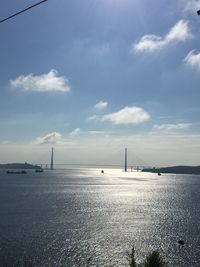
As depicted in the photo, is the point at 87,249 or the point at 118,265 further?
the point at 87,249

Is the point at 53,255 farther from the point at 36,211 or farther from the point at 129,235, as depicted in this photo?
the point at 36,211

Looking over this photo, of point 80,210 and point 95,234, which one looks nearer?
point 95,234

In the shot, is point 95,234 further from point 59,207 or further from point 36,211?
point 59,207

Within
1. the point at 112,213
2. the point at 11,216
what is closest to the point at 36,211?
the point at 11,216

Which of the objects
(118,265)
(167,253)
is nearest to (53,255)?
(118,265)

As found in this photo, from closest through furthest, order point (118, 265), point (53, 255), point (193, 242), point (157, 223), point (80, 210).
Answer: point (118, 265)
point (53, 255)
point (193, 242)
point (157, 223)
point (80, 210)

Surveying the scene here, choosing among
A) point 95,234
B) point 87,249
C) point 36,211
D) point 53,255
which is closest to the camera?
point 53,255

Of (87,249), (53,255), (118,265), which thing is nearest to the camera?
(118,265)

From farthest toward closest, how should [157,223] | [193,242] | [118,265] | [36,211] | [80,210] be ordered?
[80,210], [36,211], [157,223], [193,242], [118,265]
